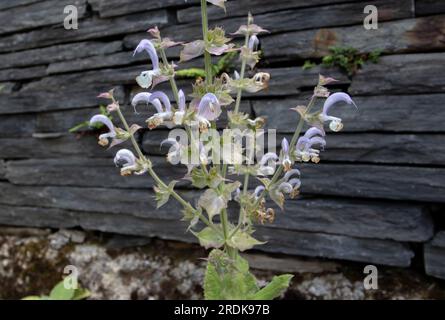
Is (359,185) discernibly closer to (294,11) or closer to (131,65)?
(294,11)

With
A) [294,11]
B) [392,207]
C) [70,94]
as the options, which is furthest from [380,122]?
[70,94]

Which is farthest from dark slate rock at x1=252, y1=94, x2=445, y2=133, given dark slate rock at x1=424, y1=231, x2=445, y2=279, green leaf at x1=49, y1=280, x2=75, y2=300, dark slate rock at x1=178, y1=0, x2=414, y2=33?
green leaf at x1=49, y1=280, x2=75, y2=300

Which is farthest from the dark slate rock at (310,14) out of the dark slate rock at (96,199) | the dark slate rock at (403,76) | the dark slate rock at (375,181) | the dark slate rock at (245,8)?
the dark slate rock at (96,199)

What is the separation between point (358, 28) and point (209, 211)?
1.06 metres

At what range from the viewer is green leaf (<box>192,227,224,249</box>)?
3.85 ft

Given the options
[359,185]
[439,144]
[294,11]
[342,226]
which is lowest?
[342,226]

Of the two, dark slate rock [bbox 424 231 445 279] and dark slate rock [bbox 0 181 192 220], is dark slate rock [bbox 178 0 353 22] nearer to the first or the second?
dark slate rock [bbox 0 181 192 220]

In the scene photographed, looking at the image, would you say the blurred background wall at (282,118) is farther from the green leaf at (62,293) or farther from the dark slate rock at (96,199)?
the green leaf at (62,293)

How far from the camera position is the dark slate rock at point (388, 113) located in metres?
1.65

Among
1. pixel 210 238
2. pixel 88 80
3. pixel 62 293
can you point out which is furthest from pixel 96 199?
pixel 210 238

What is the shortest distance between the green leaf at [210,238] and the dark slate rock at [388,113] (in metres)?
0.80

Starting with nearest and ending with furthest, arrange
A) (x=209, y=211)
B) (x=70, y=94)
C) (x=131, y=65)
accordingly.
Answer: (x=209, y=211), (x=131, y=65), (x=70, y=94)

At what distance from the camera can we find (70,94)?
91.3 inches

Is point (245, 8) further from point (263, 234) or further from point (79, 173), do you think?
point (79, 173)
